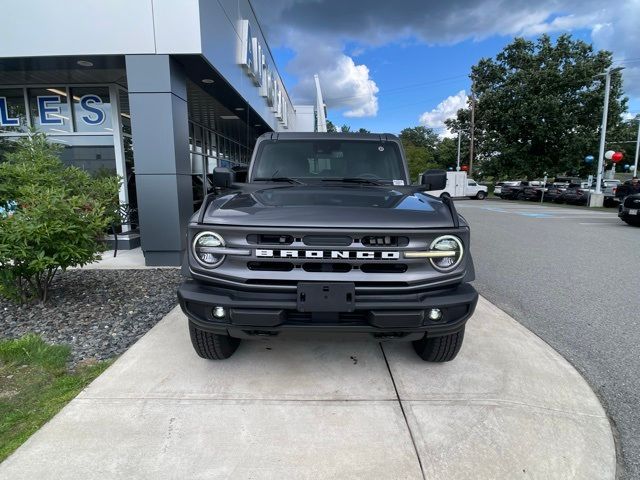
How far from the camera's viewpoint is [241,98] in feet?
32.6

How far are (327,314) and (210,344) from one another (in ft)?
3.66

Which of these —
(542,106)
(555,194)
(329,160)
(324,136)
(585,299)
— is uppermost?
(542,106)

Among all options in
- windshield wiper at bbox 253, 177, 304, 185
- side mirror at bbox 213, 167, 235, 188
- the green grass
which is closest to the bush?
the green grass

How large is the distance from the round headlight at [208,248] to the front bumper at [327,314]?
18cm

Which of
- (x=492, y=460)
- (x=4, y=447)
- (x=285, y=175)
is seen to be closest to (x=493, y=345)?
(x=492, y=460)

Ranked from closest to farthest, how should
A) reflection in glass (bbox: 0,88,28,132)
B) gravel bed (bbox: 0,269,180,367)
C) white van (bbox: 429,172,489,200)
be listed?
gravel bed (bbox: 0,269,180,367)
reflection in glass (bbox: 0,88,28,132)
white van (bbox: 429,172,489,200)

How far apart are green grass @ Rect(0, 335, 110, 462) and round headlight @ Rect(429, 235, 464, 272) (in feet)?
8.78

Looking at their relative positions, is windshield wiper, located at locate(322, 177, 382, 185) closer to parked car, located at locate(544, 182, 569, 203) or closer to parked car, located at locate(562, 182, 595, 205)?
parked car, located at locate(562, 182, 595, 205)

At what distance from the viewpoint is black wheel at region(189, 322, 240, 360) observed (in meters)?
3.07

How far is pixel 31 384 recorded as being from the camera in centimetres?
307

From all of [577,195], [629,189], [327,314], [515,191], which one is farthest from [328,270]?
[515,191]

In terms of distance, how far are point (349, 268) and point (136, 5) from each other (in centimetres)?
566

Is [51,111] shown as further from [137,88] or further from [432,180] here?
[432,180]

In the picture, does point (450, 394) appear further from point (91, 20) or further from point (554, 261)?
point (91, 20)
